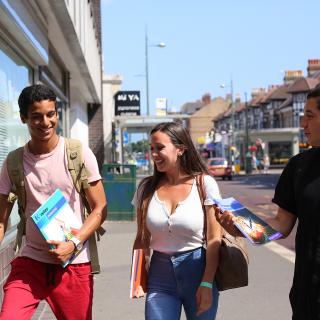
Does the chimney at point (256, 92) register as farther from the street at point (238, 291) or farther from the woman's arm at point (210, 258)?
the woman's arm at point (210, 258)

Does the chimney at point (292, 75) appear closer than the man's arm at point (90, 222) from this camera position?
No

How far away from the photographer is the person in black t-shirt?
2750 mm

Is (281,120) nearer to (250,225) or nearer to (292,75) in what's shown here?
(292,75)

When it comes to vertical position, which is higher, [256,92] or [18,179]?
[256,92]

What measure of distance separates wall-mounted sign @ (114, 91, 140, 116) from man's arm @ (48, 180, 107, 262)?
25.1 meters

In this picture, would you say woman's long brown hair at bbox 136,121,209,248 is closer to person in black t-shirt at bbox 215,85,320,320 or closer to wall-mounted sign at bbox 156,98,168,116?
person in black t-shirt at bbox 215,85,320,320

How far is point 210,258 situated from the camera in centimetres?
330

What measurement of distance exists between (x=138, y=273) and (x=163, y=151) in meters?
0.67

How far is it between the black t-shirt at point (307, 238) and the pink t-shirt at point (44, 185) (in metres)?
1.07

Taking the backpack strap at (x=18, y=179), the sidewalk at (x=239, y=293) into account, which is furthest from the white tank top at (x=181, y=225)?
the sidewalk at (x=239, y=293)

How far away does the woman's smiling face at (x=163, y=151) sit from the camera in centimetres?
348

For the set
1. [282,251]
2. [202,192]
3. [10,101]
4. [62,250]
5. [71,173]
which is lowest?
[282,251]

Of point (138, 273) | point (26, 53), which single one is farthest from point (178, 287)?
point (26, 53)

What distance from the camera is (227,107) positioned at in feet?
398
